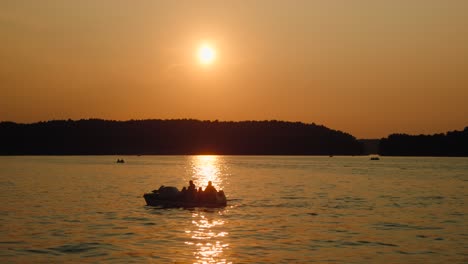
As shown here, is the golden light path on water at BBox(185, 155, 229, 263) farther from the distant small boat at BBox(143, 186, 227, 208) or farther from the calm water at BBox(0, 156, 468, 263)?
the distant small boat at BBox(143, 186, 227, 208)

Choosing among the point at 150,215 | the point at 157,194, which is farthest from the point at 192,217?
the point at 157,194

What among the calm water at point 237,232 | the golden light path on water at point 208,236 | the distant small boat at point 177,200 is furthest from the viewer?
the distant small boat at point 177,200

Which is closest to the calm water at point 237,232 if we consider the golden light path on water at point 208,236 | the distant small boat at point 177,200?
the golden light path on water at point 208,236

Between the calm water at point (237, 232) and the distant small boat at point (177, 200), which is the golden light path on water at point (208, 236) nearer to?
the calm water at point (237, 232)

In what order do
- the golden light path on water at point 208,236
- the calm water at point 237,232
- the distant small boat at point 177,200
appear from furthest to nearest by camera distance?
the distant small boat at point 177,200, the calm water at point 237,232, the golden light path on water at point 208,236

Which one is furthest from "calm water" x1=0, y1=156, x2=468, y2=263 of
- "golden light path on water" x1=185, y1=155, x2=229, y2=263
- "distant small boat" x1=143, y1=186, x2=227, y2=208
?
"distant small boat" x1=143, y1=186, x2=227, y2=208

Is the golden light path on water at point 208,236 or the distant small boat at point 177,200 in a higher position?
the distant small boat at point 177,200

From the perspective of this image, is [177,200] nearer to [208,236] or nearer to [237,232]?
[237,232]

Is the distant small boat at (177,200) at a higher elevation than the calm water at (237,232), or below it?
higher

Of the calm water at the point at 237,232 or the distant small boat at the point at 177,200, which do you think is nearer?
the calm water at the point at 237,232

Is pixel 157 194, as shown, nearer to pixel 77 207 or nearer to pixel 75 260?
pixel 77 207

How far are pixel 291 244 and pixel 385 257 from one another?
18.4 ft

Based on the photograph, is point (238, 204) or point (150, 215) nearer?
point (150, 215)

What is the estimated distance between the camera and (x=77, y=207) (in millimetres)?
55594
